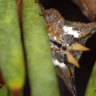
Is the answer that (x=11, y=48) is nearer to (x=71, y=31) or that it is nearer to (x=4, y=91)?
(x=4, y=91)

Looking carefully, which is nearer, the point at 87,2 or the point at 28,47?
the point at 28,47

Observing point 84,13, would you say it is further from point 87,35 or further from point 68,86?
point 68,86

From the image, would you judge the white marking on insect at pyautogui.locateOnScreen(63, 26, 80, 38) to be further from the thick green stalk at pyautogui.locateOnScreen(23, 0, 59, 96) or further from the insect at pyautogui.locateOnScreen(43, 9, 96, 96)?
the thick green stalk at pyautogui.locateOnScreen(23, 0, 59, 96)

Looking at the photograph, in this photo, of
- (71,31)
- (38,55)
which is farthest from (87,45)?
(38,55)

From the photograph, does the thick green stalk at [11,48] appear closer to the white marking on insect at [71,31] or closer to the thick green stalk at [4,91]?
the thick green stalk at [4,91]

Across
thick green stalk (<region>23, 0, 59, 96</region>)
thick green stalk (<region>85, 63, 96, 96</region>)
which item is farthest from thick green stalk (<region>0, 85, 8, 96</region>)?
thick green stalk (<region>85, 63, 96, 96</region>)

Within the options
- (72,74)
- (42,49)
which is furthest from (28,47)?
(72,74)

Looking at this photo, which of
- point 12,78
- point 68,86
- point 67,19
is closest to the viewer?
point 12,78
